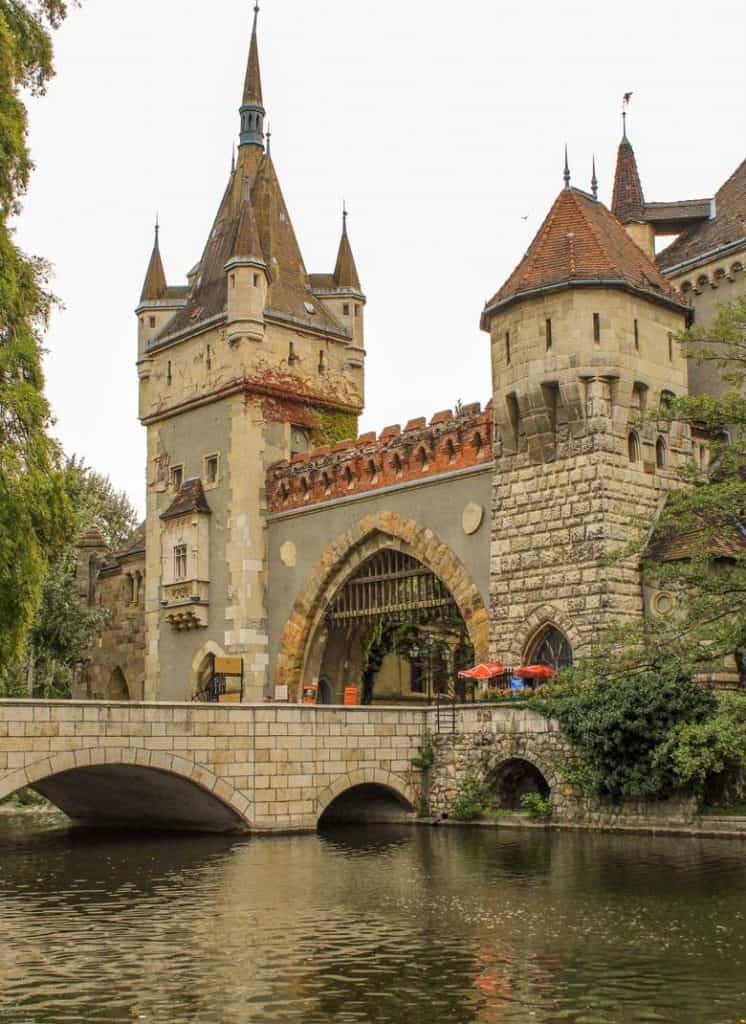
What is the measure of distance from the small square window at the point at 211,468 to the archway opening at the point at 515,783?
46.9 feet

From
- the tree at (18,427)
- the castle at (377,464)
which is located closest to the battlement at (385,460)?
the castle at (377,464)

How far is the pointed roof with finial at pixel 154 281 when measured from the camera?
4206 cm

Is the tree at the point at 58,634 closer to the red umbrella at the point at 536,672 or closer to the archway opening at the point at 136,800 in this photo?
the archway opening at the point at 136,800

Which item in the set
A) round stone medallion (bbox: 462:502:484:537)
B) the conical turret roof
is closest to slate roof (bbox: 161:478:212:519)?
the conical turret roof

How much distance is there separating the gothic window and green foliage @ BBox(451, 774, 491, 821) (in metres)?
13.7

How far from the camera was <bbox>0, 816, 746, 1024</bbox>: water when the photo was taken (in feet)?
35.0

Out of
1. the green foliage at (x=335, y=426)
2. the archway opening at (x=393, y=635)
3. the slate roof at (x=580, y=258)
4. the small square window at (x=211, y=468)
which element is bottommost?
the archway opening at (x=393, y=635)

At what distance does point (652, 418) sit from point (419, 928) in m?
11.8

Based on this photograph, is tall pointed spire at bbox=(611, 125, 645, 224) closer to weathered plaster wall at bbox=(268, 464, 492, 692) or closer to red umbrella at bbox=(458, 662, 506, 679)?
weathered plaster wall at bbox=(268, 464, 492, 692)

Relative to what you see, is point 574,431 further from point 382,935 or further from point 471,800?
point 382,935

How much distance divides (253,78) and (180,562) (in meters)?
15.7

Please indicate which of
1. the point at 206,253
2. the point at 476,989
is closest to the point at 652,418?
the point at 476,989

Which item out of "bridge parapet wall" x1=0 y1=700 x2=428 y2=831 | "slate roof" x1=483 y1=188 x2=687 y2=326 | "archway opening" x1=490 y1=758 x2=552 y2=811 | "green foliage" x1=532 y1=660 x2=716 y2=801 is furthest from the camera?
"slate roof" x1=483 y1=188 x2=687 y2=326

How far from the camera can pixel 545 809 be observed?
83.1ft
